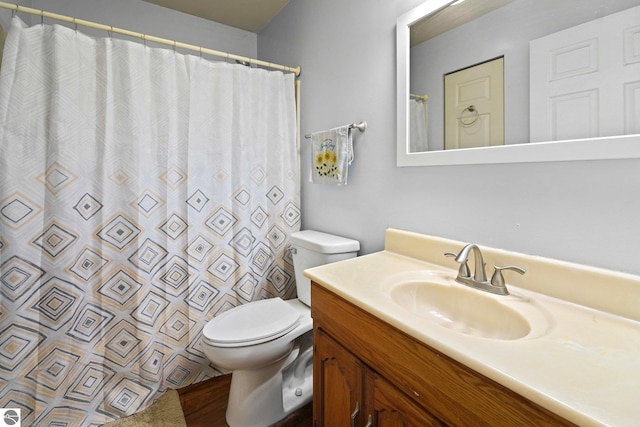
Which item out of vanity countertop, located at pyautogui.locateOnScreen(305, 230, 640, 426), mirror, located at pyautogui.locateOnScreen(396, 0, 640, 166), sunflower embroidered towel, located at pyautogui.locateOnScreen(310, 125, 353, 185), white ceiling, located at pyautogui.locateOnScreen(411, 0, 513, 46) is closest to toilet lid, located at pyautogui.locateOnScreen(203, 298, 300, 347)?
vanity countertop, located at pyautogui.locateOnScreen(305, 230, 640, 426)

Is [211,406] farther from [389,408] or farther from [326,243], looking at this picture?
[389,408]

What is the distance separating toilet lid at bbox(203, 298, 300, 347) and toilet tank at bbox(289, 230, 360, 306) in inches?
5.8

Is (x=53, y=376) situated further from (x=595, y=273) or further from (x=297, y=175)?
(x=595, y=273)

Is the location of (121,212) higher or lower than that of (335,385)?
higher

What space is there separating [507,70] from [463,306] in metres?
0.76

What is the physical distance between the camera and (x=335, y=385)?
35.6 inches

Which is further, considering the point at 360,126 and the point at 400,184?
the point at 360,126

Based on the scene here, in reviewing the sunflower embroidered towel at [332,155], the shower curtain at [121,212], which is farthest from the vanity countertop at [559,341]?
the shower curtain at [121,212]

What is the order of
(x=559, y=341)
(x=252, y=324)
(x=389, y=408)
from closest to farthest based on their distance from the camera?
(x=559, y=341) → (x=389, y=408) → (x=252, y=324)

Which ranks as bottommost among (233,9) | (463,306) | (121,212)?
(463,306)

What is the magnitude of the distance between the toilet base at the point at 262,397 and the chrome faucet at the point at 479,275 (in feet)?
3.18

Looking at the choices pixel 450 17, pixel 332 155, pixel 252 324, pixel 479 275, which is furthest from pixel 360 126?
pixel 252 324

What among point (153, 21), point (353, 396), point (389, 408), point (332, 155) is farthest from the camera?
point (153, 21)

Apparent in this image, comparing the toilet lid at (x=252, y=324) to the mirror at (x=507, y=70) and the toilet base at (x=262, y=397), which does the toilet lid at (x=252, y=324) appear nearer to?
the toilet base at (x=262, y=397)
